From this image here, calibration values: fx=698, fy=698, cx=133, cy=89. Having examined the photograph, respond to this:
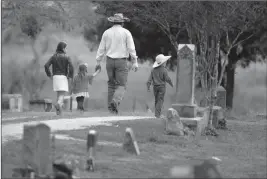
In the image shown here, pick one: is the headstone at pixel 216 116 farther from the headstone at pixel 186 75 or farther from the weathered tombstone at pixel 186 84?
the headstone at pixel 186 75

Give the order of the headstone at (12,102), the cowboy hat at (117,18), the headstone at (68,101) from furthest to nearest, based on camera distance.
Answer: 1. the headstone at (68,101)
2. the headstone at (12,102)
3. the cowboy hat at (117,18)

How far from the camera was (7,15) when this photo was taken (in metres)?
14.3

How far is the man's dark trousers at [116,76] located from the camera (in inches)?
567

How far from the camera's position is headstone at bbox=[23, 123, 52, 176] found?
909 cm

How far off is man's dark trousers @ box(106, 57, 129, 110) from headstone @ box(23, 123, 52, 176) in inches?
212

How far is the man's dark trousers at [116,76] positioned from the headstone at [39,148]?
538 centimetres

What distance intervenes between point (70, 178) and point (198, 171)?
1845 millimetres

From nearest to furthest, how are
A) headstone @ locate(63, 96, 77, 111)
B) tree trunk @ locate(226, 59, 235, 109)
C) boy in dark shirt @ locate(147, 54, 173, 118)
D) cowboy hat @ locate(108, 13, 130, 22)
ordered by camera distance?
cowboy hat @ locate(108, 13, 130, 22)
boy in dark shirt @ locate(147, 54, 173, 118)
headstone @ locate(63, 96, 77, 111)
tree trunk @ locate(226, 59, 235, 109)

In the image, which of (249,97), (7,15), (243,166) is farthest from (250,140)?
(249,97)

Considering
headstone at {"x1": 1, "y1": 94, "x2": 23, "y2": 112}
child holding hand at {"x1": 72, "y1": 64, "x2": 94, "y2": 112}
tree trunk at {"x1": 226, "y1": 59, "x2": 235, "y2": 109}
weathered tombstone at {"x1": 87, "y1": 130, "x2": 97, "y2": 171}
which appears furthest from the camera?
tree trunk at {"x1": 226, "y1": 59, "x2": 235, "y2": 109}

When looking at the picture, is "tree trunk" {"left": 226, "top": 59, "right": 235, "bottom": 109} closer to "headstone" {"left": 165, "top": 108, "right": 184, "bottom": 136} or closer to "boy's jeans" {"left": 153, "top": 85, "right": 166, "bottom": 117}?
"boy's jeans" {"left": 153, "top": 85, "right": 166, "bottom": 117}

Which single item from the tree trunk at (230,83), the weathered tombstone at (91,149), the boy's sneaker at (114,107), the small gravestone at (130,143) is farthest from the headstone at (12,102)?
the tree trunk at (230,83)

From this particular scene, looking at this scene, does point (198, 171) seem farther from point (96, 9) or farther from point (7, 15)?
point (96, 9)

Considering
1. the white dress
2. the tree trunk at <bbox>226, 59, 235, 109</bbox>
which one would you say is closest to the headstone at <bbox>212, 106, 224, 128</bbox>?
the white dress
